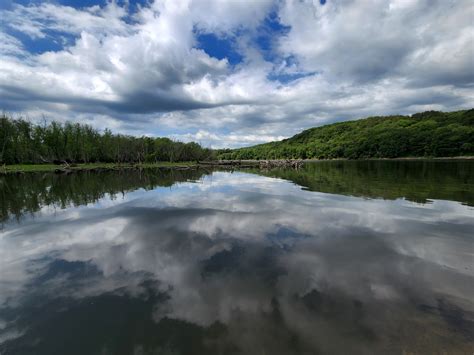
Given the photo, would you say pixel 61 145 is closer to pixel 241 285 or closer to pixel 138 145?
pixel 138 145

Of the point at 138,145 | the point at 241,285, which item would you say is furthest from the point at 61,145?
the point at 241,285

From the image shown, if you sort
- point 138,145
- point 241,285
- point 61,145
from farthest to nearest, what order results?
point 138,145
point 61,145
point 241,285

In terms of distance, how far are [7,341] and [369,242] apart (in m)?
11.7

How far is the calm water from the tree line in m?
93.1

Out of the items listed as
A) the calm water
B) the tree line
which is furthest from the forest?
the calm water

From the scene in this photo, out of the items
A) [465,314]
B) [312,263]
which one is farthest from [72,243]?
[465,314]

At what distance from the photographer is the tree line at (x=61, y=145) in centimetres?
8394

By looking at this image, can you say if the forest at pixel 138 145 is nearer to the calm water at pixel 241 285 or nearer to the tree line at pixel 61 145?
the tree line at pixel 61 145

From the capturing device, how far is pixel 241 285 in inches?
283

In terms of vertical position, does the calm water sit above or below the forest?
below

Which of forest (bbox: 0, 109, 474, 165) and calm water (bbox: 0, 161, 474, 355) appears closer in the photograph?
calm water (bbox: 0, 161, 474, 355)

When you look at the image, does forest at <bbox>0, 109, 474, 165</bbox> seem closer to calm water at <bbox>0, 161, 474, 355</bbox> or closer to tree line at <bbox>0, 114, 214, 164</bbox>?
tree line at <bbox>0, 114, 214, 164</bbox>

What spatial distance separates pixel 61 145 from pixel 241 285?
111m

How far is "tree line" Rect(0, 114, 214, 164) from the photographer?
83.9 meters
